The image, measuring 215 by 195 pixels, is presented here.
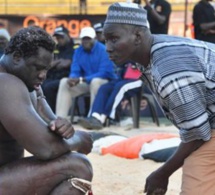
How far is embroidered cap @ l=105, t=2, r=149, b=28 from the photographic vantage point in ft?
9.94

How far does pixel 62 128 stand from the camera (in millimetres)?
3211

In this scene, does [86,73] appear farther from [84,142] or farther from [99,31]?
[84,142]

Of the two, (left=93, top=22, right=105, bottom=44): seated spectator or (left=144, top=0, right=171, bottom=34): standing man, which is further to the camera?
(left=93, top=22, right=105, bottom=44): seated spectator

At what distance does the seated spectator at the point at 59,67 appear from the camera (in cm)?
1003

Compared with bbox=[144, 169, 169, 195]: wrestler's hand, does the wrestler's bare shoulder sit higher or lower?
higher

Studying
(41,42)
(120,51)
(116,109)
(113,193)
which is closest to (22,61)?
(41,42)

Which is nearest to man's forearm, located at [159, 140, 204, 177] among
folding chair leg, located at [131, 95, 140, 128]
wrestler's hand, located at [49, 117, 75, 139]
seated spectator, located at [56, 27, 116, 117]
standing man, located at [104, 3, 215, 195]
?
standing man, located at [104, 3, 215, 195]

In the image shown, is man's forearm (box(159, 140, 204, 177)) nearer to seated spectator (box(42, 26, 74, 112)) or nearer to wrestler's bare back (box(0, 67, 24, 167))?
wrestler's bare back (box(0, 67, 24, 167))

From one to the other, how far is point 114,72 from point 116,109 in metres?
0.59

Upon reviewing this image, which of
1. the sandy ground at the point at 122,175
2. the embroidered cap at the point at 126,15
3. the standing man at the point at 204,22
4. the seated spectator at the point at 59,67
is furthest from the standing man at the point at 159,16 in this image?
the embroidered cap at the point at 126,15

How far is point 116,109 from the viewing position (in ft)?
30.2

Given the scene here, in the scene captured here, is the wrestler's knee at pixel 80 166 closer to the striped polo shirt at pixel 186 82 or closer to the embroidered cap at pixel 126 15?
the striped polo shirt at pixel 186 82

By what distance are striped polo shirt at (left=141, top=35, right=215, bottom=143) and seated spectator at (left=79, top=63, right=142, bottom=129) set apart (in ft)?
18.6

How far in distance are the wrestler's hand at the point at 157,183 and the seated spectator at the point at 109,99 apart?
5.24m
